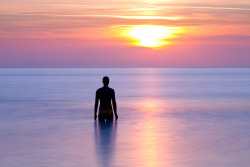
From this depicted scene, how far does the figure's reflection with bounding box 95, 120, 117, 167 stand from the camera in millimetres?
9434

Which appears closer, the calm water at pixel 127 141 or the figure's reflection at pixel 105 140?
the calm water at pixel 127 141

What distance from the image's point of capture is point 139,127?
14648 mm

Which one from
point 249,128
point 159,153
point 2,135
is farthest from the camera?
point 249,128

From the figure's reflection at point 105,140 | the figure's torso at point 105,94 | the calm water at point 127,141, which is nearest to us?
the calm water at point 127,141

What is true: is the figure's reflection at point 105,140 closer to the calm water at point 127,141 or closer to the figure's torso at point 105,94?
the calm water at point 127,141

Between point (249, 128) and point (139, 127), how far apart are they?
346 cm

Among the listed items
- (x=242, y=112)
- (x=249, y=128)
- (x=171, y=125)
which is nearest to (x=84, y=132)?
(x=171, y=125)

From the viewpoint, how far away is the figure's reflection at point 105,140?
943 centimetres

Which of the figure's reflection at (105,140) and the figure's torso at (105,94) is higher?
the figure's torso at (105,94)

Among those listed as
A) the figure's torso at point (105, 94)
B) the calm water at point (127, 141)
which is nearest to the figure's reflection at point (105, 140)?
the calm water at point (127, 141)

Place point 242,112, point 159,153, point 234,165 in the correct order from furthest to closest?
1. point 242,112
2. point 159,153
3. point 234,165

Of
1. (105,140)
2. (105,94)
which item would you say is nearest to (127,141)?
(105,140)

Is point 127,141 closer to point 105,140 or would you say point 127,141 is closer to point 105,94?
point 105,140

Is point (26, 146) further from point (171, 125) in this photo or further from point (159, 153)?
point (171, 125)
